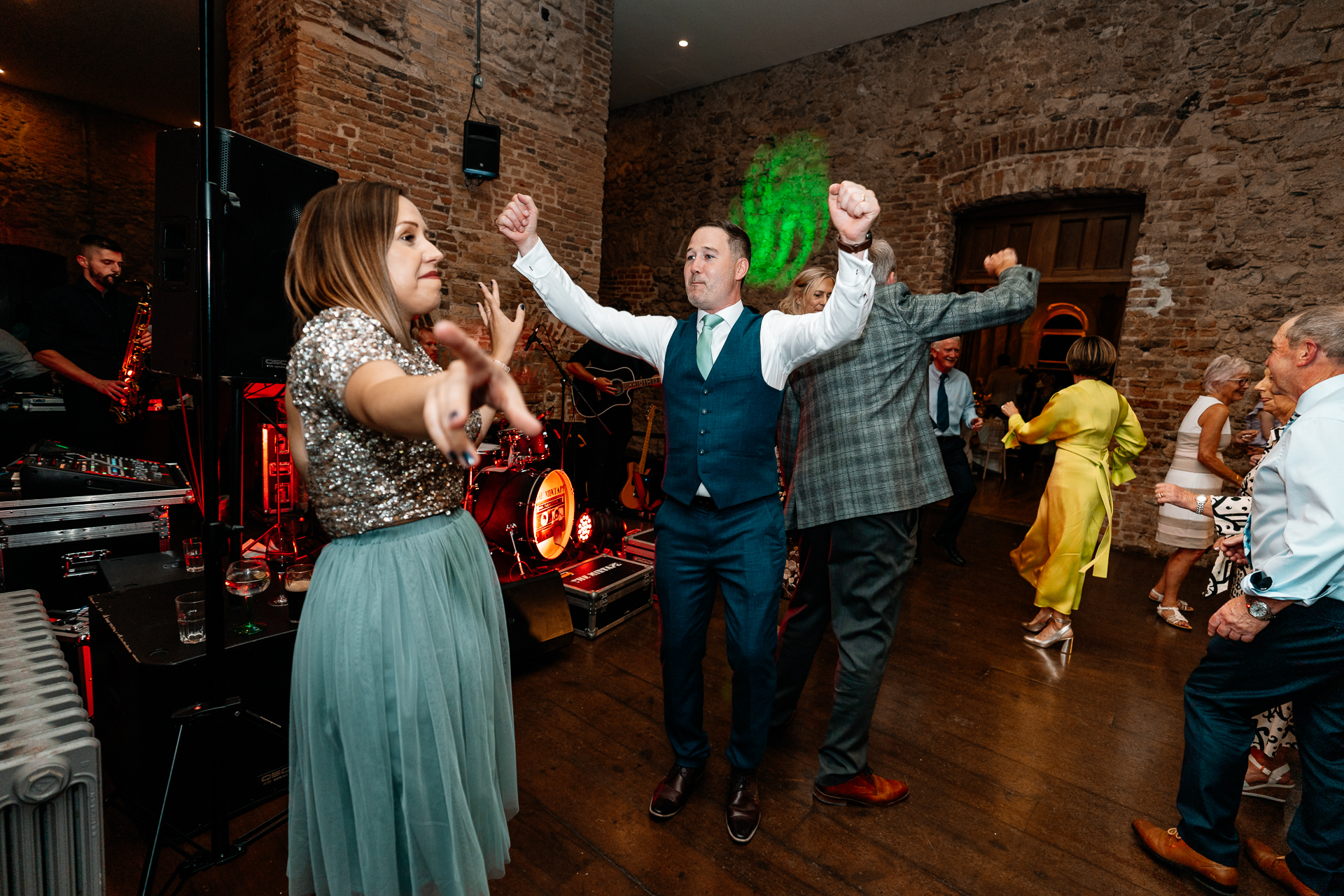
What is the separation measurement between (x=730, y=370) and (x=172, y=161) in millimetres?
1684

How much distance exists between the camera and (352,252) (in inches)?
46.3

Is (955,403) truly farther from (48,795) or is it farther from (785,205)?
(48,795)

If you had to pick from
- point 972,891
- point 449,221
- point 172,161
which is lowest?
point 972,891

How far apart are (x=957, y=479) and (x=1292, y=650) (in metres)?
3.32

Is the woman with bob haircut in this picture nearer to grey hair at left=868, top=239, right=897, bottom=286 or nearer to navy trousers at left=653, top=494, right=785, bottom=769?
navy trousers at left=653, top=494, right=785, bottom=769

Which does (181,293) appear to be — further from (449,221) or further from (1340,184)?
(1340,184)

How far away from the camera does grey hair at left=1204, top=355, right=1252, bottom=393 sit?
3666 millimetres

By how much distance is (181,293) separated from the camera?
1819mm

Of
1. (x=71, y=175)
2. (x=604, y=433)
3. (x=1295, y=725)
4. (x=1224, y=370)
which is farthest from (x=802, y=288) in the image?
(x=71, y=175)

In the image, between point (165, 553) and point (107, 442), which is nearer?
point (165, 553)

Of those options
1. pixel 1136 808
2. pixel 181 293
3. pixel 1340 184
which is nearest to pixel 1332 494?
pixel 1136 808

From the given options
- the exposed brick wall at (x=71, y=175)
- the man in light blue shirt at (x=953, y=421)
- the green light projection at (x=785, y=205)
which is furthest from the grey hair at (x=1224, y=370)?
the exposed brick wall at (x=71, y=175)

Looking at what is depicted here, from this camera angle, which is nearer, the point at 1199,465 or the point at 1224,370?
the point at 1224,370

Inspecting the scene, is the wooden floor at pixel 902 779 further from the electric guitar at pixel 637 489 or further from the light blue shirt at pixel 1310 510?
the electric guitar at pixel 637 489
